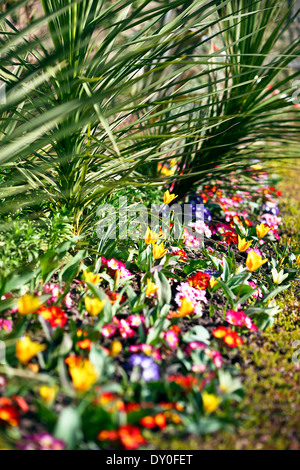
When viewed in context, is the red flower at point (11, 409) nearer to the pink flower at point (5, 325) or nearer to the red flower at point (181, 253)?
the pink flower at point (5, 325)

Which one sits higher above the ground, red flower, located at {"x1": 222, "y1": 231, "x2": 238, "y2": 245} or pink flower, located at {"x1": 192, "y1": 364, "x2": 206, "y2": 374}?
red flower, located at {"x1": 222, "y1": 231, "x2": 238, "y2": 245}

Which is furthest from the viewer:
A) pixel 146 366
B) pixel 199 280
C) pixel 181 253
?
pixel 181 253

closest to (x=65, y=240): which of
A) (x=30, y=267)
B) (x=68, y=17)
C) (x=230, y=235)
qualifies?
(x=30, y=267)

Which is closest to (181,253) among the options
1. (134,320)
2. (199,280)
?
(199,280)

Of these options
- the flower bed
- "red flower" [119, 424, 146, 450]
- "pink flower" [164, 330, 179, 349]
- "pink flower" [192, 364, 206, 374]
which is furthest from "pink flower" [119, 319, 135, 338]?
"red flower" [119, 424, 146, 450]

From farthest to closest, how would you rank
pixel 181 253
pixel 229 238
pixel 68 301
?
pixel 229 238, pixel 181 253, pixel 68 301

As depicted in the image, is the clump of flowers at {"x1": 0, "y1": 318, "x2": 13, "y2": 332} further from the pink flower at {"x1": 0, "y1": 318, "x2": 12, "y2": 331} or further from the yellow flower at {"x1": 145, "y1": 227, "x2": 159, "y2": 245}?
the yellow flower at {"x1": 145, "y1": 227, "x2": 159, "y2": 245}

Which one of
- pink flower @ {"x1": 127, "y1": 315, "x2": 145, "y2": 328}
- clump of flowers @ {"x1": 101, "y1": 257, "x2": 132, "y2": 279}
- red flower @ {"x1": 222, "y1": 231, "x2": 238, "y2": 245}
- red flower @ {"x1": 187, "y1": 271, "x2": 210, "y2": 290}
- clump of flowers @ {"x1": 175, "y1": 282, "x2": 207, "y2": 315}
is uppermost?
red flower @ {"x1": 222, "y1": 231, "x2": 238, "y2": 245}

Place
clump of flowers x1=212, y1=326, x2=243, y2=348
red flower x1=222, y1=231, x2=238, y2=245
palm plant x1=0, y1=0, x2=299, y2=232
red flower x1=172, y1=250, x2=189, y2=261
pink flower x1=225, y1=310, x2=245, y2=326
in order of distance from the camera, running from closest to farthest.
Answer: palm plant x1=0, y1=0, x2=299, y2=232 → clump of flowers x1=212, y1=326, x2=243, y2=348 → pink flower x1=225, y1=310, x2=245, y2=326 → red flower x1=172, y1=250, x2=189, y2=261 → red flower x1=222, y1=231, x2=238, y2=245

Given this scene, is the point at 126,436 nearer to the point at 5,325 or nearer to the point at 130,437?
the point at 130,437

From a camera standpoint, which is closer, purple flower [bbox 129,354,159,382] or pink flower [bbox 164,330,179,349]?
purple flower [bbox 129,354,159,382]

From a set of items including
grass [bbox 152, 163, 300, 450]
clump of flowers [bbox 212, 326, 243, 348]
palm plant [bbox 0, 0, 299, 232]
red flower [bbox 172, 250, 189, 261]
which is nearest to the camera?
grass [bbox 152, 163, 300, 450]

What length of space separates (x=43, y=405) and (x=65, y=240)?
715mm

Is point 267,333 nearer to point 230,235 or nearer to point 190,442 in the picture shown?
point 190,442
